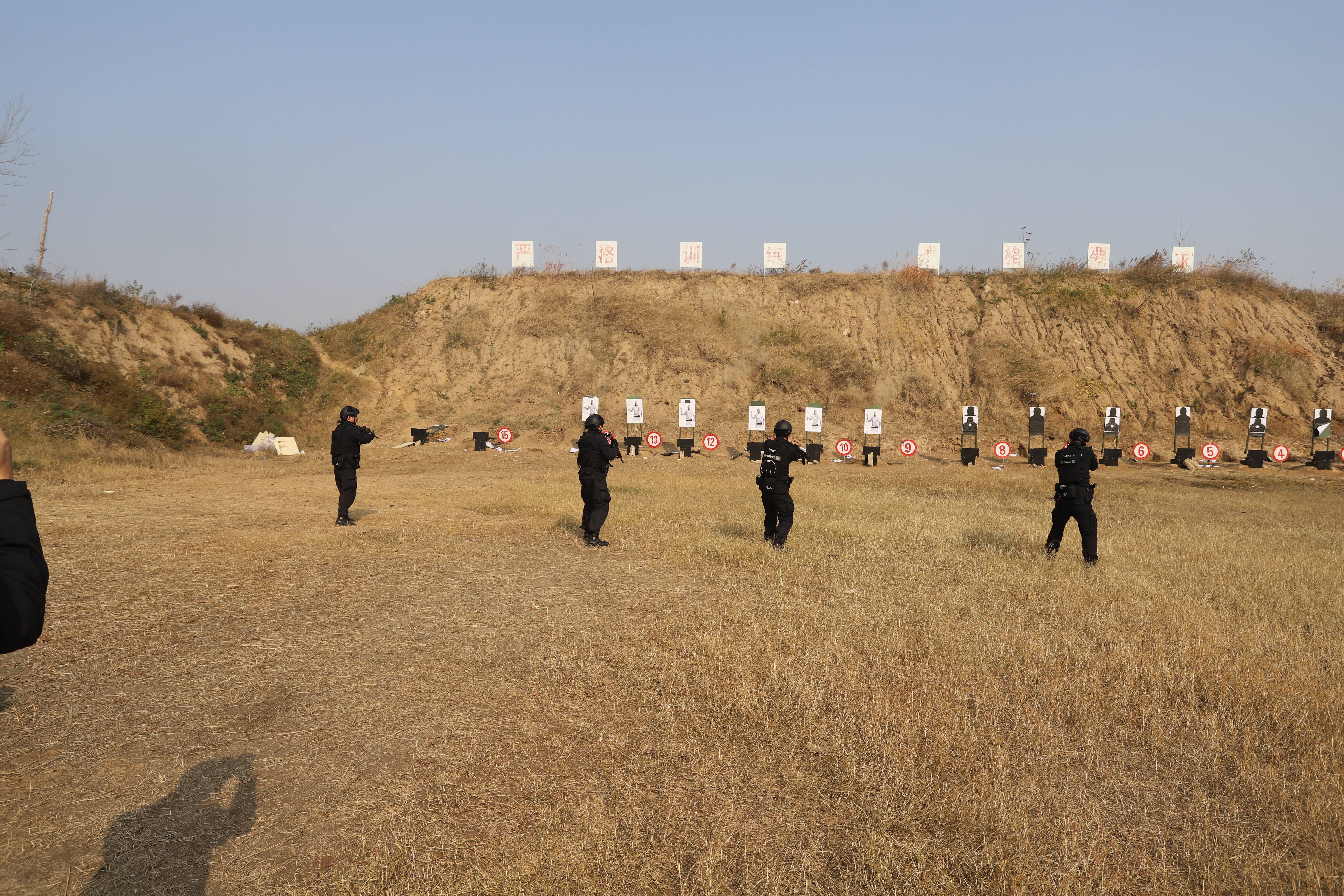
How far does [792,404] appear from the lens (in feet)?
108

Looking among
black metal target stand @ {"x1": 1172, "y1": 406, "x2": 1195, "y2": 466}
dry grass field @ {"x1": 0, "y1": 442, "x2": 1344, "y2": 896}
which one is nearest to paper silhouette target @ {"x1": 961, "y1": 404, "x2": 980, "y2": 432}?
black metal target stand @ {"x1": 1172, "y1": 406, "x2": 1195, "y2": 466}

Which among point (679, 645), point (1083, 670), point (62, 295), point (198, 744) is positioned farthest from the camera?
point (62, 295)

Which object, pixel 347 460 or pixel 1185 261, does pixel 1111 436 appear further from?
pixel 347 460

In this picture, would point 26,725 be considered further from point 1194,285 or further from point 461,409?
point 1194,285

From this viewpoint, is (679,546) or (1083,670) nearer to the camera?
(1083,670)

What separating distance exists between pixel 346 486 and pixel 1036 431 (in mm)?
27088

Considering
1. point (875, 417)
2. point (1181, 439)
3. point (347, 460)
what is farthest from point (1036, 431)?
point (347, 460)

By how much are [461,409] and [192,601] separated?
2593 cm

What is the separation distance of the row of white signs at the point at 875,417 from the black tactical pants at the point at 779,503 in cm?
1825

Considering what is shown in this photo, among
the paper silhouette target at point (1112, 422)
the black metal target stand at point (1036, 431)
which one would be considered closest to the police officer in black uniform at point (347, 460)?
the black metal target stand at point (1036, 431)

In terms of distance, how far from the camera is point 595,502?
11.4m

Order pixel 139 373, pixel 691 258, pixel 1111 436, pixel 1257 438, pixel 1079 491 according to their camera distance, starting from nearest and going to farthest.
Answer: pixel 1079 491, pixel 139 373, pixel 1257 438, pixel 1111 436, pixel 691 258

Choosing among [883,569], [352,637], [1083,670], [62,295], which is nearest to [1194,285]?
[883,569]

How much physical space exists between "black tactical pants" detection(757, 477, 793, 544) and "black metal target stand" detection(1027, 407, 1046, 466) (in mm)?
20012
